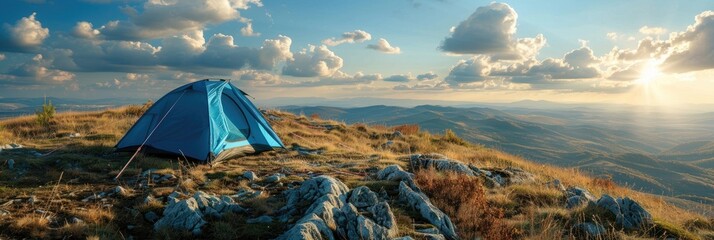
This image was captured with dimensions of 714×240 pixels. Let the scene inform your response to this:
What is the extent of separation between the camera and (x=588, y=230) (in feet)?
23.9

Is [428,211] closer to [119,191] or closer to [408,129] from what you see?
[119,191]

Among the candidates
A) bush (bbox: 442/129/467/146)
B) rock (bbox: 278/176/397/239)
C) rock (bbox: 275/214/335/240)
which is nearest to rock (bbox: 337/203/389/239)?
rock (bbox: 278/176/397/239)

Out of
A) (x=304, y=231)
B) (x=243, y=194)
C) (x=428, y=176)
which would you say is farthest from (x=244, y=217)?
(x=428, y=176)

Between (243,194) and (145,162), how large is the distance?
14.3 ft

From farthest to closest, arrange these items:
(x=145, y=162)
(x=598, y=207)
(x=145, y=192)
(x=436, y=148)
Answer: (x=436, y=148) → (x=145, y=162) → (x=598, y=207) → (x=145, y=192)

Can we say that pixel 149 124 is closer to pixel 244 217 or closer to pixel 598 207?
pixel 244 217

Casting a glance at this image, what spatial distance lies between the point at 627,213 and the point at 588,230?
5.02 ft

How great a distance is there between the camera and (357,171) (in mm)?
11344

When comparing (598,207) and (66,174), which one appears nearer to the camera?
(598,207)

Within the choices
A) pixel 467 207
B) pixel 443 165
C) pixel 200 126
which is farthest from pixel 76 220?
pixel 443 165

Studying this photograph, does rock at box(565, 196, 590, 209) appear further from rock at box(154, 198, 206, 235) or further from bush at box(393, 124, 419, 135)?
bush at box(393, 124, 419, 135)

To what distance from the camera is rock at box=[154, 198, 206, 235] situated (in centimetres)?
594

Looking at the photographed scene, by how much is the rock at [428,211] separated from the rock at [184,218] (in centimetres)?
380

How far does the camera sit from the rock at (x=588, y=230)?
7.08m
